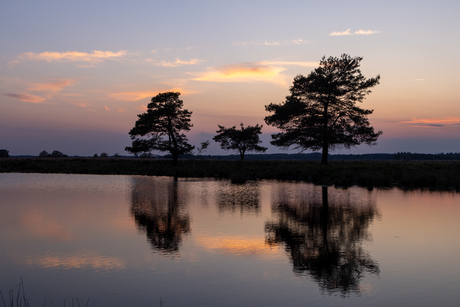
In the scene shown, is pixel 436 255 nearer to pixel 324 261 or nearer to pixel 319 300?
pixel 324 261

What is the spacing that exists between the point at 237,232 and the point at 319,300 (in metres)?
6.11

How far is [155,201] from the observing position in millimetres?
20609

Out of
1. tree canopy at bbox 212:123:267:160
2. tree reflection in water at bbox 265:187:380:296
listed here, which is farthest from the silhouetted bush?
tree reflection in water at bbox 265:187:380:296

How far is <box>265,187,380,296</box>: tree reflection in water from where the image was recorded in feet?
27.5

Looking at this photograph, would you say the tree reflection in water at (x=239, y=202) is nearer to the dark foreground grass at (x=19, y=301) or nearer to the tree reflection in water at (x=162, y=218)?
the tree reflection in water at (x=162, y=218)

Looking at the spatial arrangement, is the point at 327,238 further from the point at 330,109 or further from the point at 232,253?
the point at 330,109

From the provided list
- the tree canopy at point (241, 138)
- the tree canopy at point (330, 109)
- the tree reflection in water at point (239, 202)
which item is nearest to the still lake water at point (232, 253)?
the tree reflection in water at point (239, 202)

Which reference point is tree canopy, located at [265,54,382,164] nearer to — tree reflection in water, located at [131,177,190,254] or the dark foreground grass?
tree reflection in water, located at [131,177,190,254]

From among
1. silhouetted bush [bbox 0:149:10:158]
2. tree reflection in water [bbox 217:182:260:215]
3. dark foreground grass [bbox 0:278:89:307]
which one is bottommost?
dark foreground grass [bbox 0:278:89:307]

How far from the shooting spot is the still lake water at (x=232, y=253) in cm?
A: 721

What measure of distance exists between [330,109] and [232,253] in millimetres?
38064

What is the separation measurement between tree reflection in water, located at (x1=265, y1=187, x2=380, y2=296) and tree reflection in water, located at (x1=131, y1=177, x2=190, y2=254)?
3026mm

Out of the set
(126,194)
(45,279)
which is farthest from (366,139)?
(45,279)

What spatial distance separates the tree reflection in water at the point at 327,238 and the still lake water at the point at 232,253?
0.03 metres
